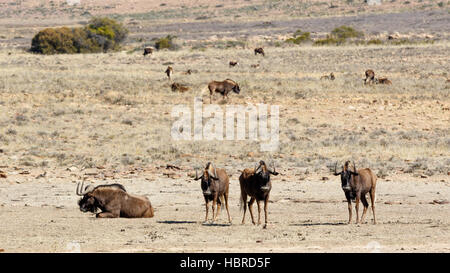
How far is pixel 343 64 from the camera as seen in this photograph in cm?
4516

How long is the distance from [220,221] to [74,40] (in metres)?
48.2

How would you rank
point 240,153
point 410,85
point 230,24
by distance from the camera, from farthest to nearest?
point 230,24 < point 410,85 < point 240,153

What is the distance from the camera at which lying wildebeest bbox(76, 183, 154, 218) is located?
1454 cm

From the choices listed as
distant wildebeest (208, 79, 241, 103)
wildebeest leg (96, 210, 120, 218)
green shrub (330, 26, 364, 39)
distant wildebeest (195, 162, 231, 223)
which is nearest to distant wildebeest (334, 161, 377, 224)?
distant wildebeest (195, 162, 231, 223)

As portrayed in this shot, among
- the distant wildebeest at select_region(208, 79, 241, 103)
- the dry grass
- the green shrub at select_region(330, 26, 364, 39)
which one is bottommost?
the dry grass

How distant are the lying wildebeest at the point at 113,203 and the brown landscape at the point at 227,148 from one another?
29 centimetres

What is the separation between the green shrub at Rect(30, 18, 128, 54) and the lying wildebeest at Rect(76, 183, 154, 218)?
4503 cm

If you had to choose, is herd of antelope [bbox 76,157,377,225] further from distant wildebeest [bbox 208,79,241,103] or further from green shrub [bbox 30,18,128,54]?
green shrub [bbox 30,18,128,54]

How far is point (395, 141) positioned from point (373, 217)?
10715 mm

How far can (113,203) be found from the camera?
14.6 m

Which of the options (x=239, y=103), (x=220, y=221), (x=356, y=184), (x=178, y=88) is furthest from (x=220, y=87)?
(x=356, y=184)

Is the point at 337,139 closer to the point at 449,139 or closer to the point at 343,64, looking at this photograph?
the point at 449,139
